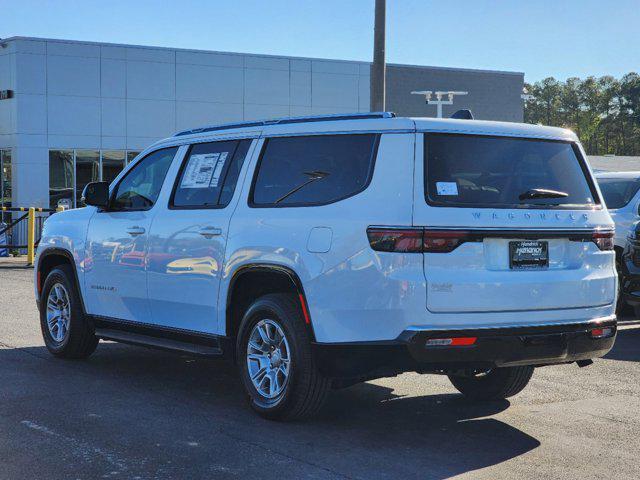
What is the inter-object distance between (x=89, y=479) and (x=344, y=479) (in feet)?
4.29

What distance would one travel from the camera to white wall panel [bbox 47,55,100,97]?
101ft

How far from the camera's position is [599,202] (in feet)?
20.6

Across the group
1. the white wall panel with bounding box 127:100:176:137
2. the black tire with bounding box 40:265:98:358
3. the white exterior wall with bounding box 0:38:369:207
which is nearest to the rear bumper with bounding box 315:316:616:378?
the black tire with bounding box 40:265:98:358

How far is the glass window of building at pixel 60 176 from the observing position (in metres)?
31.1

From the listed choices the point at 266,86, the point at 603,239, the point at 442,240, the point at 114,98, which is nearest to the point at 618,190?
the point at 603,239

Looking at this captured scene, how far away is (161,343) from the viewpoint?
7.25 metres

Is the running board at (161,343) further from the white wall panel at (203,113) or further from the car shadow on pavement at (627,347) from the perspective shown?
the white wall panel at (203,113)

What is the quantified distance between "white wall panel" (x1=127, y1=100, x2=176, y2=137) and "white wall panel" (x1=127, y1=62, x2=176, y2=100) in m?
0.24

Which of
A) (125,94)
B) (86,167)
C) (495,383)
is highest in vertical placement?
(125,94)

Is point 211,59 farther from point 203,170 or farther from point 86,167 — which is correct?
point 203,170

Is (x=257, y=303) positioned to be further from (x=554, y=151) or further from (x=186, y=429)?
(x=554, y=151)

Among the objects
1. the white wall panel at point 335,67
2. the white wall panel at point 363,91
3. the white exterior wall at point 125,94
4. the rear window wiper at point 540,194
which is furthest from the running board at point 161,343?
the white wall panel at point 363,91

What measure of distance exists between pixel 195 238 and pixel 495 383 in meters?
2.42

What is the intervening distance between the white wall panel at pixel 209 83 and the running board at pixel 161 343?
83.3 feet
